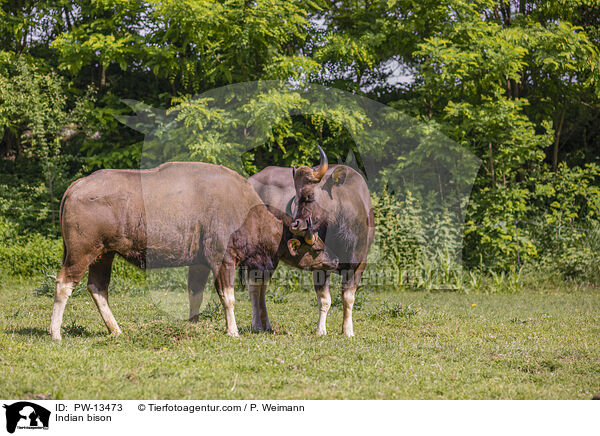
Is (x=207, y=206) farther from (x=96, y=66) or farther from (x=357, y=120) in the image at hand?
(x=96, y=66)

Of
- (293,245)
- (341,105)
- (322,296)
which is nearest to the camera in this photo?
(293,245)

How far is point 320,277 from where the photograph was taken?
24.8 feet

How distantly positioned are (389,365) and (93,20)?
46.2ft

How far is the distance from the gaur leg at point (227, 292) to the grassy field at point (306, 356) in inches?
8.6

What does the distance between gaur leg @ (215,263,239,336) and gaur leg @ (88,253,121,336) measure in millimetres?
1320

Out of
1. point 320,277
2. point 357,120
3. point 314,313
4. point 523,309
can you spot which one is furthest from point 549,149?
point 320,277

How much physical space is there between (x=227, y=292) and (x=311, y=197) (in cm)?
157

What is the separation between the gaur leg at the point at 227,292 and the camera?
7.12 m

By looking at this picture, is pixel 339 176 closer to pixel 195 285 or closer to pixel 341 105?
pixel 195 285

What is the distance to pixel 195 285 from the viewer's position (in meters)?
7.80

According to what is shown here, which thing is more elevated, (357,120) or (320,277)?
(357,120)
